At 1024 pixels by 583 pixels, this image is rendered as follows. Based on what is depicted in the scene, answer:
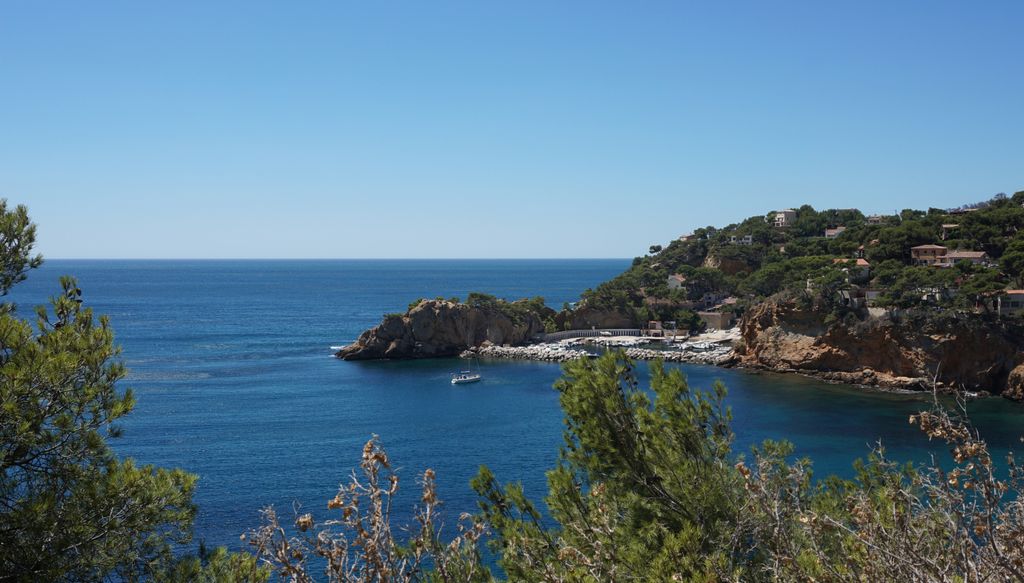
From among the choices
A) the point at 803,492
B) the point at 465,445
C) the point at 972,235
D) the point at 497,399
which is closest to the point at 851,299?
the point at 972,235

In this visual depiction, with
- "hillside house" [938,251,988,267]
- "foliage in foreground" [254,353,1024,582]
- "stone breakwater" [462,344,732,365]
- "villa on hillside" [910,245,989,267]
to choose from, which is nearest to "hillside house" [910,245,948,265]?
"villa on hillside" [910,245,989,267]

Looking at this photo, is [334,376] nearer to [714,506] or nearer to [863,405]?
[863,405]

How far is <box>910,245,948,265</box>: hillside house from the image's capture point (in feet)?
150

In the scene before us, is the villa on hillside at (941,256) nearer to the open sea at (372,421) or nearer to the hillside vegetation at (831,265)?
the hillside vegetation at (831,265)

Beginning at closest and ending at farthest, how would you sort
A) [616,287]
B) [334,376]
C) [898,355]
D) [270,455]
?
[270,455], [898,355], [334,376], [616,287]

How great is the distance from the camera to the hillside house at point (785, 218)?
270 feet

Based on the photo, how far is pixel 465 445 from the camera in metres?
28.9

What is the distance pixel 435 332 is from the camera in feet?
177

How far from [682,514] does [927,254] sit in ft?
149

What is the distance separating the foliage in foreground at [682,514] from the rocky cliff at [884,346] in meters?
26.9

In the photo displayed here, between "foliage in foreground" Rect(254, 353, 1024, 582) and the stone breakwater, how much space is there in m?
38.8

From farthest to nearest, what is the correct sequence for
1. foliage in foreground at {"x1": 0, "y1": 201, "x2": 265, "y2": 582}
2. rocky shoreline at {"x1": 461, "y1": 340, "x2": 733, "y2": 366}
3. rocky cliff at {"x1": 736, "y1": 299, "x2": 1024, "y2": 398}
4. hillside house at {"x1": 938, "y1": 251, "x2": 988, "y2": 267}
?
rocky shoreline at {"x1": 461, "y1": 340, "x2": 733, "y2": 366} → hillside house at {"x1": 938, "y1": 251, "x2": 988, "y2": 267} → rocky cliff at {"x1": 736, "y1": 299, "x2": 1024, "y2": 398} → foliage in foreground at {"x1": 0, "y1": 201, "x2": 265, "y2": 582}

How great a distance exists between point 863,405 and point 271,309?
7037 cm

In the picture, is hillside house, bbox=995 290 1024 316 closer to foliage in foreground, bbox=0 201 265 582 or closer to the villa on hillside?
the villa on hillside
